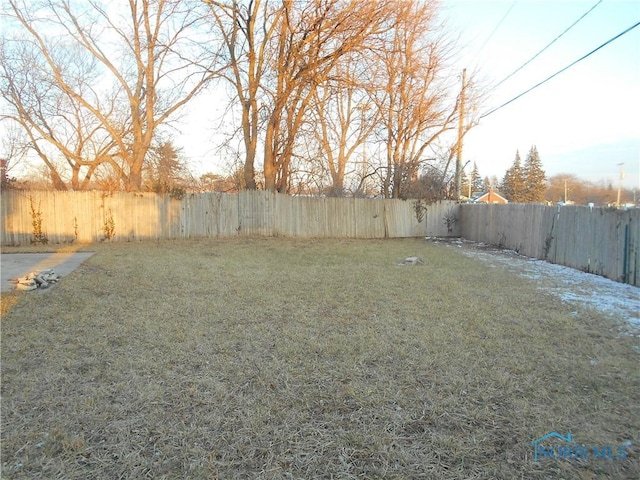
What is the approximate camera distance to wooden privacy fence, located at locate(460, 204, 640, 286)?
6.41 metres

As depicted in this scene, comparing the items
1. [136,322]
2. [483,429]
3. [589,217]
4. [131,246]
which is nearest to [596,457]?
[483,429]

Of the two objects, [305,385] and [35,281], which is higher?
[35,281]

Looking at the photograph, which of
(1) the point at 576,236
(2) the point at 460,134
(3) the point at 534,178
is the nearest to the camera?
(1) the point at 576,236

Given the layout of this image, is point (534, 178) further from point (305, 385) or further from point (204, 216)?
point (305, 385)

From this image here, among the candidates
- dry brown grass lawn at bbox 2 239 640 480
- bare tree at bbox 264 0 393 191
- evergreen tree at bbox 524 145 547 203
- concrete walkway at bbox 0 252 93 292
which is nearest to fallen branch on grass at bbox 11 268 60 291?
concrete walkway at bbox 0 252 93 292

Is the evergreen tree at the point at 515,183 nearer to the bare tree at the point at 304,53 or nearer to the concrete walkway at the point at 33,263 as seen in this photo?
the bare tree at the point at 304,53

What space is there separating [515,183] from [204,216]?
39.4 meters

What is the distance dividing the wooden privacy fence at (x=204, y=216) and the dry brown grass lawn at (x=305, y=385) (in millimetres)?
7140

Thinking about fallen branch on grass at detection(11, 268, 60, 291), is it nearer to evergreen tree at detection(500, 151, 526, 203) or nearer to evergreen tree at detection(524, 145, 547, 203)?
evergreen tree at detection(500, 151, 526, 203)

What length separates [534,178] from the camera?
136ft

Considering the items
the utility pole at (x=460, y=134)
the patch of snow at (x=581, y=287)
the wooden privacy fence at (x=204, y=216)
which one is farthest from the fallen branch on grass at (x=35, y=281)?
the utility pole at (x=460, y=134)

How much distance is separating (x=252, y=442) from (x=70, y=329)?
2636 millimetres

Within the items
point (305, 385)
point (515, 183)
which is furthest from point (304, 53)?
point (515, 183)

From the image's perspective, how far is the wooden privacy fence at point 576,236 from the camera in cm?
641
